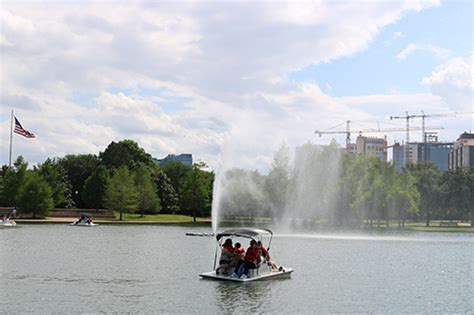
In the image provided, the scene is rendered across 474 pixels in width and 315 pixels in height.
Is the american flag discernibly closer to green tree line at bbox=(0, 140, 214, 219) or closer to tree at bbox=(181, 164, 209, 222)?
green tree line at bbox=(0, 140, 214, 219)

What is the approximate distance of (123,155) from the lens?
158m

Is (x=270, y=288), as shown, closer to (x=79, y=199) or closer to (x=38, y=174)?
(x=38, y=174)

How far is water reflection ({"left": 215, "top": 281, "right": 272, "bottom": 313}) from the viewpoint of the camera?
1178 inches

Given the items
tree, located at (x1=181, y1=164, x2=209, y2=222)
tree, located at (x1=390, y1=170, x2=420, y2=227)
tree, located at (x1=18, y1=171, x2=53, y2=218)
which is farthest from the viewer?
tree, located at (x1=181, y1=164, x2=209, y2=222)

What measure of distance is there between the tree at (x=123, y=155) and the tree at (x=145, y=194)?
94.5 ft

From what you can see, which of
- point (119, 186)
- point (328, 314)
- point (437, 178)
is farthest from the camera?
point (437, 178)

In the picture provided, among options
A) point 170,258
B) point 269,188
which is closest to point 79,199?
point 269,188

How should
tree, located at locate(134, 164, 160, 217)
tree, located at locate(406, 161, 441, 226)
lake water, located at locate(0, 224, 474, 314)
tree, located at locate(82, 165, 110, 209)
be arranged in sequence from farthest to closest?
tree, located at locate(406, 161, 441, 226), tree, located at locate(82, 165, 110, 209), tree, located at locate(134, 164, 160, 217), lake water, located at locate(0, 224, 474, 314)

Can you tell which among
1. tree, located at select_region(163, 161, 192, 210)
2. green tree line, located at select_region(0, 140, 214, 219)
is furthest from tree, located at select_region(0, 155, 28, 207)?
tree, located at select_region(163, 161, 192, 210)

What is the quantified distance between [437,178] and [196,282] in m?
122

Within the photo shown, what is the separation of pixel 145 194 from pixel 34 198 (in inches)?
785

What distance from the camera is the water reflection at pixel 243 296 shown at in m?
29.9

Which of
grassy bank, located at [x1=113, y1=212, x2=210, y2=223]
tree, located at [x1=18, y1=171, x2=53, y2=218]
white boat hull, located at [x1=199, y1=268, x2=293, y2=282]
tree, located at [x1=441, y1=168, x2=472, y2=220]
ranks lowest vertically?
white boat hull, located at [x1=199, y1=268, x2=293, y2=282]

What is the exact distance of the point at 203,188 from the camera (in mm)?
128750
